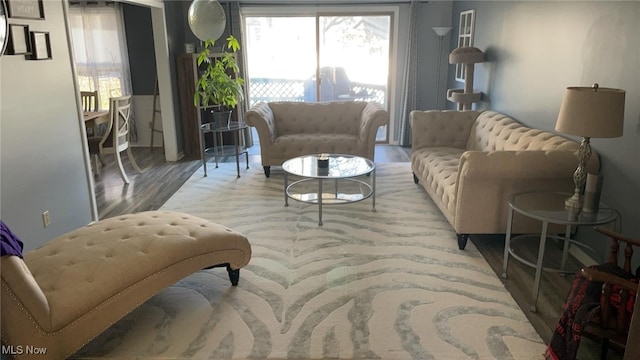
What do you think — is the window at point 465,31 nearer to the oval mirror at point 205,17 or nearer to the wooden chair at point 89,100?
the oval mirror at point 205,17

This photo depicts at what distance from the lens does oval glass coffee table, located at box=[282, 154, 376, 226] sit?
13.2ft

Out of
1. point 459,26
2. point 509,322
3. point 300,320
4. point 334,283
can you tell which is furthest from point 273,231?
point 459,26

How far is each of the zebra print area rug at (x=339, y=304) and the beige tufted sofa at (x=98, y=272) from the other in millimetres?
237

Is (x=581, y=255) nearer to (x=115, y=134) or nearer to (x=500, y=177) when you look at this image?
(x=500, y=177)

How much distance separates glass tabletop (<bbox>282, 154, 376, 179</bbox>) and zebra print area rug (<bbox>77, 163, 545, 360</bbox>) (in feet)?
1.33

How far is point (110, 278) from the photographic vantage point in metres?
2.30

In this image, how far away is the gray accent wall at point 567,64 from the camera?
9.26 ft

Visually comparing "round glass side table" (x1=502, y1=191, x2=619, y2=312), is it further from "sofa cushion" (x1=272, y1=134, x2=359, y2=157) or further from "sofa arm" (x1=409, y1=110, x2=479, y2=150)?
"sofa cushion" (x1=272, y1=134, x2=359, y2=157)

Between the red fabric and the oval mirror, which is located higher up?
the oval mirror

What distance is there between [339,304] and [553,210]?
4.47 feet

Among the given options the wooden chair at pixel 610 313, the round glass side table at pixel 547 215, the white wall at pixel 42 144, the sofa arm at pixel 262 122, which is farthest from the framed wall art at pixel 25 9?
the wooden chair at pixel 610 313

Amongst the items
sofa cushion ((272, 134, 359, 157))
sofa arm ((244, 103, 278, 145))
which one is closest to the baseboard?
sofa cushion ((272, 134, 359, 157))

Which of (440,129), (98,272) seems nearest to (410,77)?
(440,129)

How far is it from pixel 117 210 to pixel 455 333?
11.0 ft
